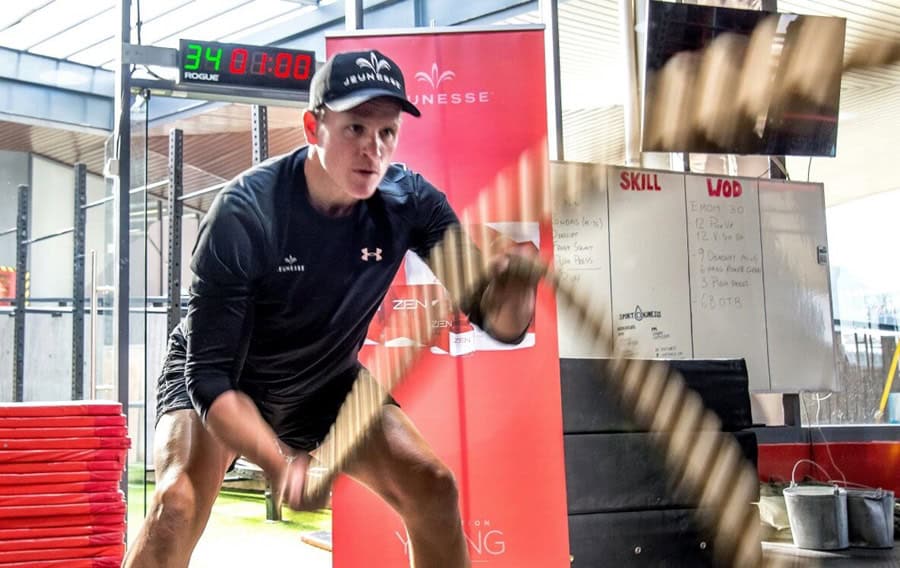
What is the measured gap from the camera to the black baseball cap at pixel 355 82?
82.6 inches

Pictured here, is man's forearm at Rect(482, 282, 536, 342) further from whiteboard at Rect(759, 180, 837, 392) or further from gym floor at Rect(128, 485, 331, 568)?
whiteboard at Rect(759, 180, 837, 392)

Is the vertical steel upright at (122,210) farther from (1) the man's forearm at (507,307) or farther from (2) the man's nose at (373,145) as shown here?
(1) the man's forearm at (507,307)

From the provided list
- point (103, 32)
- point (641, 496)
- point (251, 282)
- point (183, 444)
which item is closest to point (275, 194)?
point (251, 282)

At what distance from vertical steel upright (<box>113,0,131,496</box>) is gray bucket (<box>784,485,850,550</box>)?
10.4ft

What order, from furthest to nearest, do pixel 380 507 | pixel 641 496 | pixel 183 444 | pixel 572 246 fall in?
pixel 572 246
pixel 641 496
pixel 380 507
pixel 183 444

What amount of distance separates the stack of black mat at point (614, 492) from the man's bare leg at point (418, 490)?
4.89 ft

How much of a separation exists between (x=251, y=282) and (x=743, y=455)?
94.5 inches

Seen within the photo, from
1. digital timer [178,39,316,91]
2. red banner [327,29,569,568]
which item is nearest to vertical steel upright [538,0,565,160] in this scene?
red banner [327,29,569,568]

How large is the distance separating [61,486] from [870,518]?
12.0ft

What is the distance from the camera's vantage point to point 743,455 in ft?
12.1

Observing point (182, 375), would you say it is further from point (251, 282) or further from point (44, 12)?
point (44, 12)

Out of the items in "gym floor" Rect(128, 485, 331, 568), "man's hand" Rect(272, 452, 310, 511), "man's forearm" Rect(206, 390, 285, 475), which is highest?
"man's forearm" Rect(206, 390, 285, 475)

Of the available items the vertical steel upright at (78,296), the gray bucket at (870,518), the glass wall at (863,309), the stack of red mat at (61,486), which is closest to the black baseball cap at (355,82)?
the stack of red mat at (61,486)

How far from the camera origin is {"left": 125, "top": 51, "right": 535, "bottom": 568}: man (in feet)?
6.57
